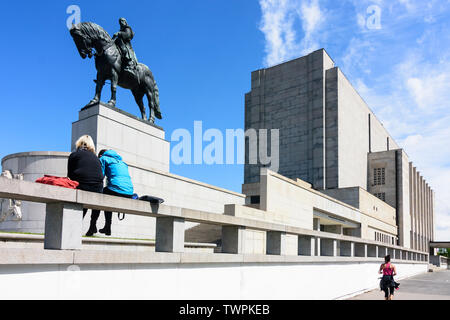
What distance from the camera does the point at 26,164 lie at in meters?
16.4

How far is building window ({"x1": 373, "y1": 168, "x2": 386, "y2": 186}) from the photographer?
65188 millimetres

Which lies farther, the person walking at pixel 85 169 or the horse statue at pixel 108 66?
the horse statue at pixel 108 66

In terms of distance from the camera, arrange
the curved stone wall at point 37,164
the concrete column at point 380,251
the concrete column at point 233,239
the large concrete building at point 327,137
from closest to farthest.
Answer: the concrete column at point 233,239, the curved stone wall at point 37,164, the concrete column at point 380,251, the large concrete building at point 327,137

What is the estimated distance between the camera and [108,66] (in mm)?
20391

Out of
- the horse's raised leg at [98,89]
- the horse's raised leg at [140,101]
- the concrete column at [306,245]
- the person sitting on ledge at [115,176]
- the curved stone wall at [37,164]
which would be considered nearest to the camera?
the person sitting on ledge at [115,176]

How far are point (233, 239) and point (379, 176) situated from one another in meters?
61.4

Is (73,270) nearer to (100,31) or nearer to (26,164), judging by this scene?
(26,164)

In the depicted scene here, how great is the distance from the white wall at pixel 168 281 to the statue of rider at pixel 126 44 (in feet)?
44.2

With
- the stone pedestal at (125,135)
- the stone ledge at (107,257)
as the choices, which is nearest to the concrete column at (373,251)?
the stone pedestal at (125,135)

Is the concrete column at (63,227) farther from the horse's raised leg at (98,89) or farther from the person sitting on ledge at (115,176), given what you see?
the horse's raised leg at (98,89)

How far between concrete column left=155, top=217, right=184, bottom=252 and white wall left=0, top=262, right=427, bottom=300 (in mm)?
292

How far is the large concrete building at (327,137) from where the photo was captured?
52906mm
